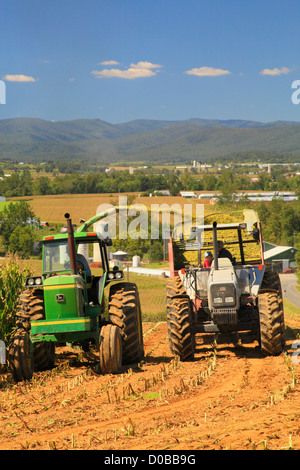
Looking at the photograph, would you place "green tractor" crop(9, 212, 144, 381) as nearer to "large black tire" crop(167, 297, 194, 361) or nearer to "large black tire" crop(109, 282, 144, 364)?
"large black tire" crop(109, 282, 144, 364)

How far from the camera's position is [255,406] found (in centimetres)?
766

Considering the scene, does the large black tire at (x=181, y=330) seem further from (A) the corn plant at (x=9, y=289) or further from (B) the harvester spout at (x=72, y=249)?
(A) the corn plant at (x=9, y=289)

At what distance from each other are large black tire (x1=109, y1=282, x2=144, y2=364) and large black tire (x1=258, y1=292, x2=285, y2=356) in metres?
2.39

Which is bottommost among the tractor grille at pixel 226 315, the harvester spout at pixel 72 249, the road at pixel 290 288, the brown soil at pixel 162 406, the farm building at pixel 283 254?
the road at pixel 290 288

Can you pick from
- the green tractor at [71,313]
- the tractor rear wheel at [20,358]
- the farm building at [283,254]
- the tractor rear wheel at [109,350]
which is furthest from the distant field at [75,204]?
the tractor rear wheel at [109,350]

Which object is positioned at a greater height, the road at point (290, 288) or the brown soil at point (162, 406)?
the brown soil at point (162, 406)

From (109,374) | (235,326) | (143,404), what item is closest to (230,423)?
(143,404)

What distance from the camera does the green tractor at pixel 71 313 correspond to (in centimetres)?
1059

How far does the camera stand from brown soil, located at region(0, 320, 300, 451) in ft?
20.9

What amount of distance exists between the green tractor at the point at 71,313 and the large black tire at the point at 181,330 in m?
0.69

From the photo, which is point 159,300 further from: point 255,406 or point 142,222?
point 142,222

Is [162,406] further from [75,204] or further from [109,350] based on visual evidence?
[75,204]

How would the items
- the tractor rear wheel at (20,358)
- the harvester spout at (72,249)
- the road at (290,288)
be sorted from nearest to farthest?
the tractor rear wheel at (20,358) < the harvester spout at (72,249) < the road at (290,288)

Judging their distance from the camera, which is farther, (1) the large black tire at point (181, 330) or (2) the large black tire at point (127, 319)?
(1) the large black tire at point (181, 330)
